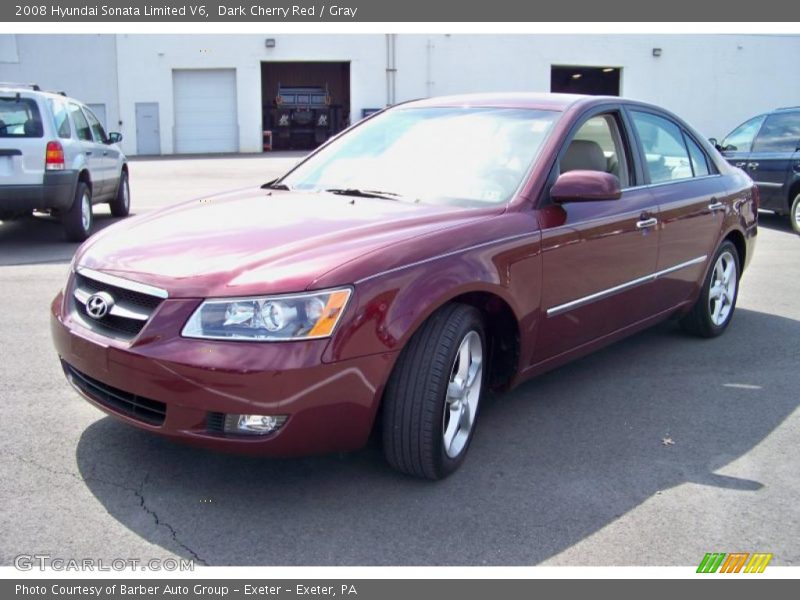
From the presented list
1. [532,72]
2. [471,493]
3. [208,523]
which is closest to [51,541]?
[208,523]

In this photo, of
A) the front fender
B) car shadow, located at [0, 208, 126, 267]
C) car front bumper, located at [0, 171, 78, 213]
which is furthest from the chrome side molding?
car front bumper, located at [0, 171, 78, 213]

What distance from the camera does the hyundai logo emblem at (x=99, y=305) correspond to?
3.25m

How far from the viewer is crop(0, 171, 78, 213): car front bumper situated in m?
9.20

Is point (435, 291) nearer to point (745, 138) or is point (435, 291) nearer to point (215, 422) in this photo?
point (215, 422)

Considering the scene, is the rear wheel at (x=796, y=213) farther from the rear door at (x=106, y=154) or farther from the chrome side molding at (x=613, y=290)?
the rear door at (x=106, y=154)

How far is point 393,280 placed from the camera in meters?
3.17

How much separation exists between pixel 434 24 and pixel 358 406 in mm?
28490

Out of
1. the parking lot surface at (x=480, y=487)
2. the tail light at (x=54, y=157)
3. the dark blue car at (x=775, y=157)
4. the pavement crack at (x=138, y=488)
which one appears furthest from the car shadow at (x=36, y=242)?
the dark blue car at (x=775, y=157)

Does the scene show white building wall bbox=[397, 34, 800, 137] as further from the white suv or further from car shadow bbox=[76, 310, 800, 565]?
car shadow bbox=[76, 310, 800, 565]

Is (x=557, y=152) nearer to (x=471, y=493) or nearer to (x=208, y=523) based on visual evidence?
(x=471, y=493)

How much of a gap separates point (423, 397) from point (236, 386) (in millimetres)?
743

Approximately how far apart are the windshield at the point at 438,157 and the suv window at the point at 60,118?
19.6ft

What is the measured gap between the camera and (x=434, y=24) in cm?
2967

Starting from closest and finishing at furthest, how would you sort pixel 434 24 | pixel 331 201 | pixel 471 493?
pixel 471 493 → pixel 331 201 → pixel 434 24
